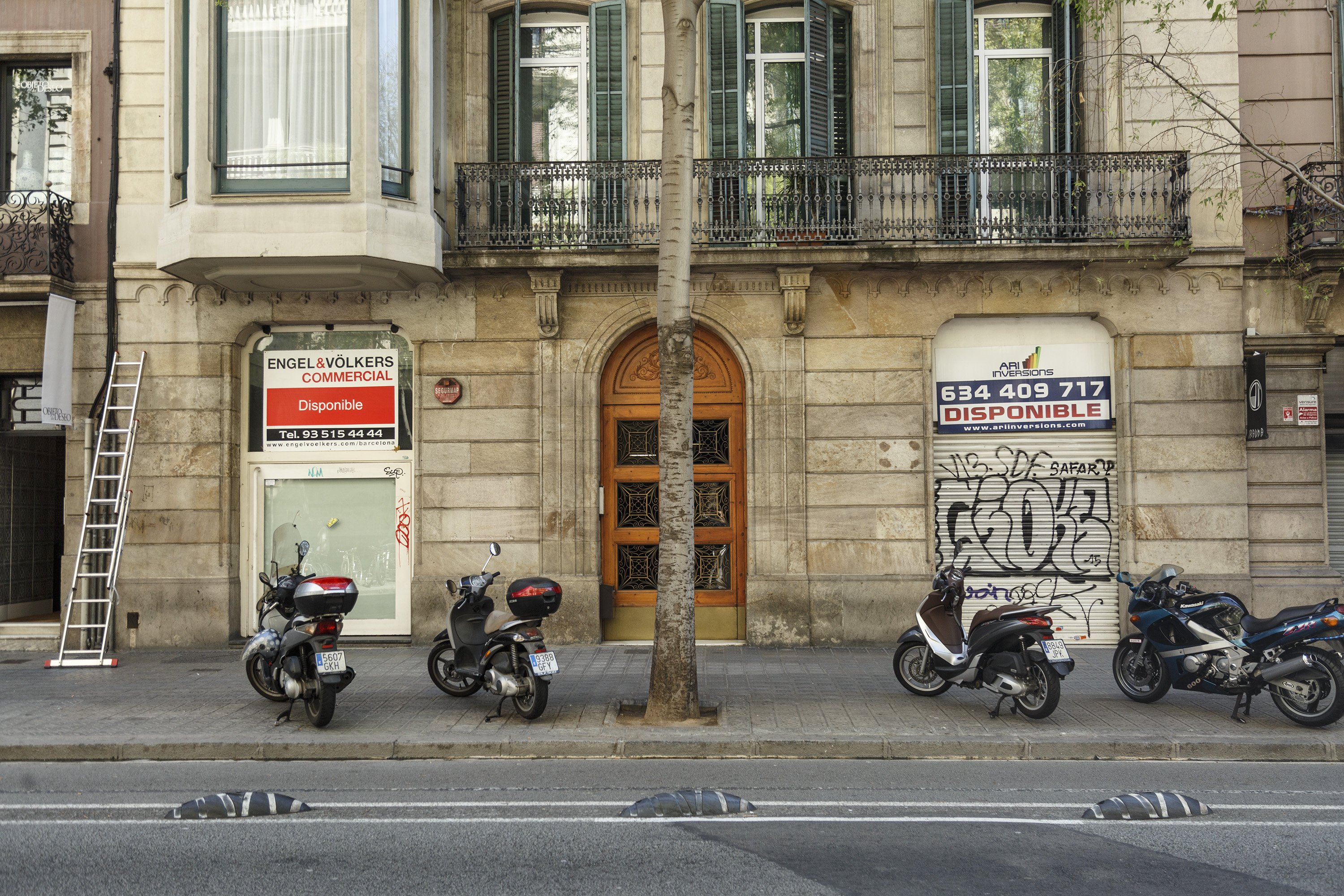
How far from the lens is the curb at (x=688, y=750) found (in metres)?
7.62

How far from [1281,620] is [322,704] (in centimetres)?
761

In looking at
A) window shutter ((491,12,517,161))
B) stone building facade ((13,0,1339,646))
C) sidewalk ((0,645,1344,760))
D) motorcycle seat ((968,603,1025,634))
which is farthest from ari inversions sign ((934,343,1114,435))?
window shutter ((491,12,517,161))

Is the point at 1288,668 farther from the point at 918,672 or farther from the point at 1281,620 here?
the point at 918,672

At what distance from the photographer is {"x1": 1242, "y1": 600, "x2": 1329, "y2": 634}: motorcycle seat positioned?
8.14m

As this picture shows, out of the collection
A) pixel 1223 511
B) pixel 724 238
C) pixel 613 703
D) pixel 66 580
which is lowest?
pixel 613 703

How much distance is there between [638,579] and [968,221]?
5.93 metres

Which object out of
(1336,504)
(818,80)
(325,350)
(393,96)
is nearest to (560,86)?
(393,96)

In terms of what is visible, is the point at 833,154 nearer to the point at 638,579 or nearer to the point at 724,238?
the point at 724,238

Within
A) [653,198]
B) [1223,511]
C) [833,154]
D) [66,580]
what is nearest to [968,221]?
[833,154]

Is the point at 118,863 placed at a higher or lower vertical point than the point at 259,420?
lower

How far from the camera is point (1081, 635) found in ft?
41.5

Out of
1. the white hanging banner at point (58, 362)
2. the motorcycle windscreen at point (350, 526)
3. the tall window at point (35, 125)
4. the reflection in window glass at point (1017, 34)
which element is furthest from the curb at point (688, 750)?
the reflection in window glass at point (1017, 34)

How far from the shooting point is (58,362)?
1244cm

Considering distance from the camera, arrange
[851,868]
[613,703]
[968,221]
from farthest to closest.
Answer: [968,221], [613,703], [851,868]
